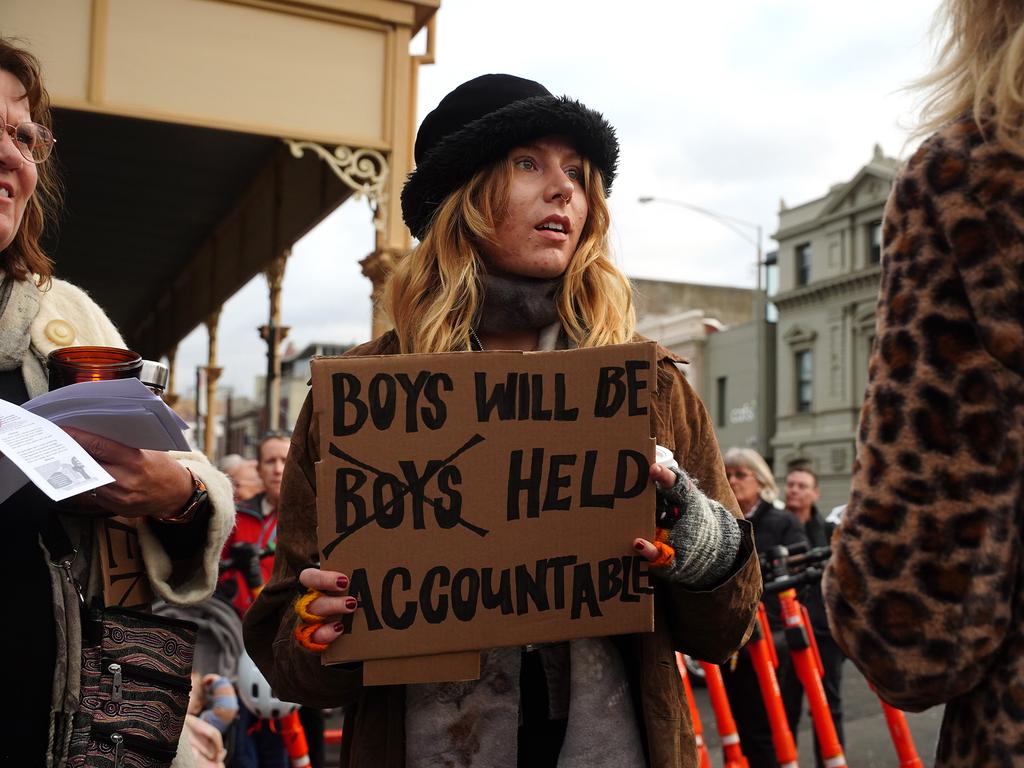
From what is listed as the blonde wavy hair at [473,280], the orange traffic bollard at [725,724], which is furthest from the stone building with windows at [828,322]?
the blonde wavy hair at [473,280]

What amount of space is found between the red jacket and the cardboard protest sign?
10.6 ft

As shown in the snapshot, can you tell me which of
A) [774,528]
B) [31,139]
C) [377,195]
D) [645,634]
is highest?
[377,195]

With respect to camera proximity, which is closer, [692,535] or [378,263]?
[692,535]

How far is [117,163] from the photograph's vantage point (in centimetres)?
929

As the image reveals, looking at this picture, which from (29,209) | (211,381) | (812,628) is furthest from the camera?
(211,381)

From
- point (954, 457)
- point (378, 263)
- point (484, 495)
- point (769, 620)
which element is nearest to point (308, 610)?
point (484, 495)

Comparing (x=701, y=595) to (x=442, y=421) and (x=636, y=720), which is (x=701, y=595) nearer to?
(x=636, y=720)

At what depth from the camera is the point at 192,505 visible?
6.84 ft

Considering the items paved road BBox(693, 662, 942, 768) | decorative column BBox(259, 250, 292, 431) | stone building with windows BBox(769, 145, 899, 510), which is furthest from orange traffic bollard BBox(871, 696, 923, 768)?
stone building with windows BBox(769, 145, 899, 510)

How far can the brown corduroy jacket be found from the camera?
1.85 metres

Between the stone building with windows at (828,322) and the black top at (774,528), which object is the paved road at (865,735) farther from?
the stone building with windows at (828,322)

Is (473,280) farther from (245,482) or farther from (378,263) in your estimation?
(245,482)

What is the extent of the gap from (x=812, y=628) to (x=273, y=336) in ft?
24.4

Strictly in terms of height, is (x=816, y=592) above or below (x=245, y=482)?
below
